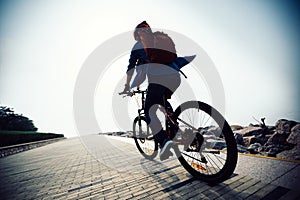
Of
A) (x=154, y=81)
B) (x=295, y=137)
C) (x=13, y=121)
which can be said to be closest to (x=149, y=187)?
(x=154, y=81)

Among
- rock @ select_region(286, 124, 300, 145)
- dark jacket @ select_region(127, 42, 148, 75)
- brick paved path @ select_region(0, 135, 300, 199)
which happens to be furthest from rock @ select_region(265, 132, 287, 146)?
dark jacket @ select_region(127, 42, 148, 75)

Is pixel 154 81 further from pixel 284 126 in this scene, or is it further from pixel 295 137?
pixel 284 126

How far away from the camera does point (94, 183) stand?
2.08 metres

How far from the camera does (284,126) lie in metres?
5.94

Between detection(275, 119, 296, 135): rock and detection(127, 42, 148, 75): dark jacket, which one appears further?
detection(275, 119, 296, 135): rock

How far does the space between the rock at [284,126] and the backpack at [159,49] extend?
6.74m

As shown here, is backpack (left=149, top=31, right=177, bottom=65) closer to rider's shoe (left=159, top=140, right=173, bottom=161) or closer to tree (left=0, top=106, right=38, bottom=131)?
rider's shoe (left=159, top=140, right=173, bottom=161)

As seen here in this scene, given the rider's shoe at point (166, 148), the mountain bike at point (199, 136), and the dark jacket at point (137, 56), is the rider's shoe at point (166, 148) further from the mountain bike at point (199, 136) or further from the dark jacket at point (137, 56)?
the dark jacket at point (137, 56)

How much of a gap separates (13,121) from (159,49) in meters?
35.7

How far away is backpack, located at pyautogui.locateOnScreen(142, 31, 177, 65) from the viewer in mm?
1812

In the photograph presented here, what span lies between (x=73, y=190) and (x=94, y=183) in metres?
0.28

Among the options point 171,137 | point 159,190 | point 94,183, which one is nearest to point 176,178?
point 159,190

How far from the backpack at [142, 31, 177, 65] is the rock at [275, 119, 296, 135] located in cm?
674

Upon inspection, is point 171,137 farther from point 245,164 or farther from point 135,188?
point 245,164
